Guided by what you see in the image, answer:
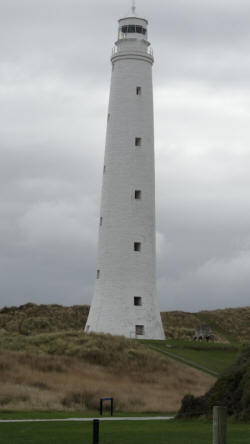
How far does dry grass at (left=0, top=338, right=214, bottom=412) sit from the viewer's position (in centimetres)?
2627

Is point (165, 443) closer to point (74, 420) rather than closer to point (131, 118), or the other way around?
point (74, 420)

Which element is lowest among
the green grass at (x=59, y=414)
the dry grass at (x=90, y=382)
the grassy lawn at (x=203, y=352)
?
the green grass at (x=59, y=414)

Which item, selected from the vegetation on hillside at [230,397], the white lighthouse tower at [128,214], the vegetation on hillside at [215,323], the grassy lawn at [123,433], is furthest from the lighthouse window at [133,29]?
the grassy lawn at [123,433]

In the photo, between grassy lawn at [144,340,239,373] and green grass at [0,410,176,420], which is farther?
grassy lawn at [144,340,239,373]

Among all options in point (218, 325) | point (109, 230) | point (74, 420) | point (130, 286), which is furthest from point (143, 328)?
point (74, 420)

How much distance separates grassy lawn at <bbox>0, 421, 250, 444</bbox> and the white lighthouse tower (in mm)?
25209

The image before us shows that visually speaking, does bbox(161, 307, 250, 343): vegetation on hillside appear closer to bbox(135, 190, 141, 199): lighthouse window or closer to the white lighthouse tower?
the white lighthouse tower

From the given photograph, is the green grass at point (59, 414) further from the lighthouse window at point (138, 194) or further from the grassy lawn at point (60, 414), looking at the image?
the lighthouse window at point (138, 194)

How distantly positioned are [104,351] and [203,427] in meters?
19.9

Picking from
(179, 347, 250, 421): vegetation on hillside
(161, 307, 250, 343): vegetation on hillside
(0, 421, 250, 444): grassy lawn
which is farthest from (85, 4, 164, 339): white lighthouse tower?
(0, 421, 250, 444): grassy lawn

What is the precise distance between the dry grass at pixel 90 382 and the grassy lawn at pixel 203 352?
2.38 meters

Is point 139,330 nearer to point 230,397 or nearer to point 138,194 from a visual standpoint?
point 138,194

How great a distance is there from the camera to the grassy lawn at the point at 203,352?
129 feet

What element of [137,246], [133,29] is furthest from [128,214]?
[133,29]
